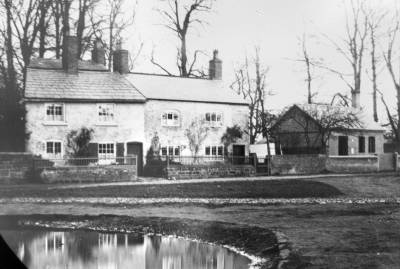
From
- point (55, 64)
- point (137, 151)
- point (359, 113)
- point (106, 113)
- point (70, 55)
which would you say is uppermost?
point (70, 55)

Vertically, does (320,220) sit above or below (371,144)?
below

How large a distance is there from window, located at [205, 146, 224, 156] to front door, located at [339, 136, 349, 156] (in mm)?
12021

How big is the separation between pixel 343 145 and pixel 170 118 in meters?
16.2

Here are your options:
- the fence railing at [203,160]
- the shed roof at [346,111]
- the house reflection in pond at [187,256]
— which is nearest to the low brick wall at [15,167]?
the fence railing at [203,160]

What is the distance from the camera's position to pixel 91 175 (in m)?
25.8

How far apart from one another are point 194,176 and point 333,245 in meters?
19.3

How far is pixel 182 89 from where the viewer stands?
3647 cm

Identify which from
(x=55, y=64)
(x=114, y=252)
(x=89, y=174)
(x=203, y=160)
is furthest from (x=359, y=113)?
(x=114, y=252)

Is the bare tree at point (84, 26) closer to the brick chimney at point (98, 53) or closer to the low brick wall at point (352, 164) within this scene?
the brick chimney at point (98, 53)

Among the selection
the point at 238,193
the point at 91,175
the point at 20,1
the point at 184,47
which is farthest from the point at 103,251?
the point at 20,1

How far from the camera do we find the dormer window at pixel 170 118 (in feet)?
112

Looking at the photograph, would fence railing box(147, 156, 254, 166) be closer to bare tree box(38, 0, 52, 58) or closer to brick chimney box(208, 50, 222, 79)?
brick chimney box(208, 50, 222, 79)

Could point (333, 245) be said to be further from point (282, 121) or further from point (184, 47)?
point (282, 121)

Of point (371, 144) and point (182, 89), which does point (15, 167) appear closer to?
point (182, 89)
